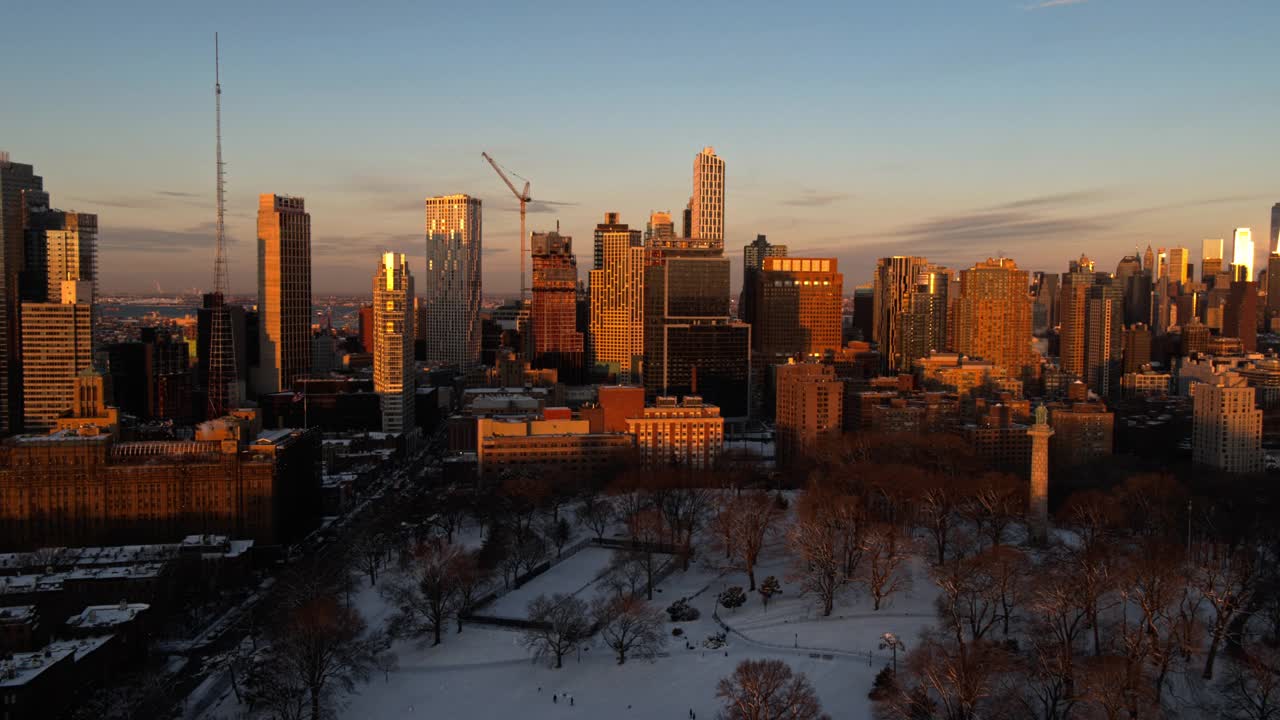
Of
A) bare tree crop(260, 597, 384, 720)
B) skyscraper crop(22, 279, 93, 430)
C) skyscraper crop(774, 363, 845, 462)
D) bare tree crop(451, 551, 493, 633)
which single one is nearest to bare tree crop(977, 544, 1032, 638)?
bare tree crop(451, 551, 493, 633)

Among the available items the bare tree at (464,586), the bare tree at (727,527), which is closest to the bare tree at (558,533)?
the bare tree at (727,527)

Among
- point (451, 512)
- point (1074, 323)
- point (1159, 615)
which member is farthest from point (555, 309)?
point (1159, 615)

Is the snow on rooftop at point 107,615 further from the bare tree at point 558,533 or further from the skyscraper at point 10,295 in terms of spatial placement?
the skyscraper at point 10,295

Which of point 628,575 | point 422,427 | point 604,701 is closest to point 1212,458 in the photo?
point 628,575

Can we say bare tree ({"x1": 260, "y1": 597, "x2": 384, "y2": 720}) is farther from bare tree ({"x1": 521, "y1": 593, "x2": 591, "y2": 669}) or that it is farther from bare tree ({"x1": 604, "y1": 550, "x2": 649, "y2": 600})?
bare tree ({"x1": 604, "y1": 550, "x2": 649, "y2": 600})

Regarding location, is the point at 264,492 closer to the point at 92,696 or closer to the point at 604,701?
the point at 92,696
